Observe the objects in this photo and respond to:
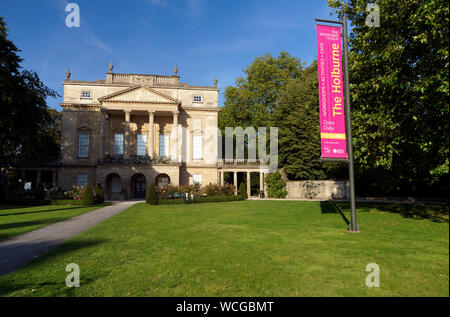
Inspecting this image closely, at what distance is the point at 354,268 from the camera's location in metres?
5.20

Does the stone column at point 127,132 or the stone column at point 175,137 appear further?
the stone column at point 175,137

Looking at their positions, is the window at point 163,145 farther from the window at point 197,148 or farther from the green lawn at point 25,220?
the green lawn at point 25,220

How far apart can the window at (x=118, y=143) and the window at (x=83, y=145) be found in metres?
3.84

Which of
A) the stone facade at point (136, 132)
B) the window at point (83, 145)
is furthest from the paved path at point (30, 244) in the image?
the window at point (83, 145)

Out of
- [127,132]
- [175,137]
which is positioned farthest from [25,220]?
[175,137]

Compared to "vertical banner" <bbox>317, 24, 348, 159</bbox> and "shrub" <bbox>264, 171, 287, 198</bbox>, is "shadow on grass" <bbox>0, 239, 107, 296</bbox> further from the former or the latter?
"shrub" <bbox>264, 171, 287, 198</bbox>

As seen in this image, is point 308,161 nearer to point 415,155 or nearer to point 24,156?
point 415,155

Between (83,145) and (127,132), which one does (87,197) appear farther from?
(83,145)

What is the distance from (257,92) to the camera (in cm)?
4194

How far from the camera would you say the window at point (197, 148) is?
38.0m

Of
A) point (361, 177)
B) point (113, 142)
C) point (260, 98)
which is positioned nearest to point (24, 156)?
point (113, 142)

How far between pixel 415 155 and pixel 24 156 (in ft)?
139

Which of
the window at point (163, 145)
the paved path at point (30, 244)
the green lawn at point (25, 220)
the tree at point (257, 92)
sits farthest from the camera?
the tree at point (257, 92)

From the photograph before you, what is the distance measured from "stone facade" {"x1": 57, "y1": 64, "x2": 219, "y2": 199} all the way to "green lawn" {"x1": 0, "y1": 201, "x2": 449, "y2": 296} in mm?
26298
